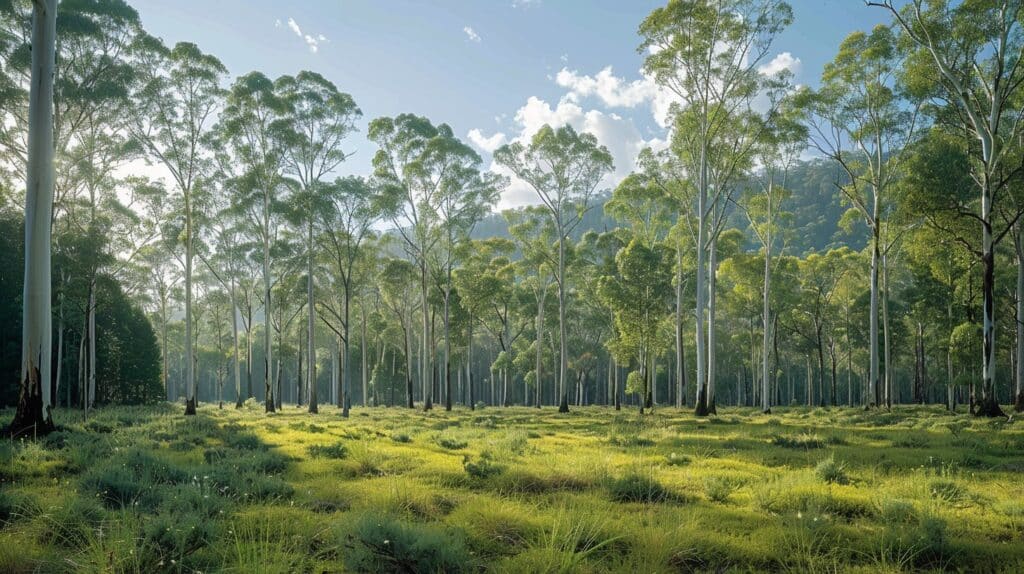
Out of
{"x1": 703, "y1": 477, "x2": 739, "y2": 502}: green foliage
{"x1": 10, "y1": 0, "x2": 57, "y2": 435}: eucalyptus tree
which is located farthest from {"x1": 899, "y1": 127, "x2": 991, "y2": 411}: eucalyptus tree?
{"x1": 10, "y1": 0, "x2": 57, "y2": 435}: eucalyptus tree

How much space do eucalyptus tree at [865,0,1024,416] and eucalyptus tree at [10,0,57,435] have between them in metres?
23.1

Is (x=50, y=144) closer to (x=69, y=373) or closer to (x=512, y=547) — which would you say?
(x=512, y=547)

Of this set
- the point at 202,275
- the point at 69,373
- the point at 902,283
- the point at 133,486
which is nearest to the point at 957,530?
the point at 133,486

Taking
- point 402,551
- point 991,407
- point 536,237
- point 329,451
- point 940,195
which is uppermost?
point 536,237

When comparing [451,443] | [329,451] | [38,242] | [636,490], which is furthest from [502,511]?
[38,242]

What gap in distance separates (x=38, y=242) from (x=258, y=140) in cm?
1967

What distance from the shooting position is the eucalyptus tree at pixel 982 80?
674 inches

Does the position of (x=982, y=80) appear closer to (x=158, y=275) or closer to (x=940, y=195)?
(x=940, y=195)

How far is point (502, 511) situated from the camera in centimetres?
576

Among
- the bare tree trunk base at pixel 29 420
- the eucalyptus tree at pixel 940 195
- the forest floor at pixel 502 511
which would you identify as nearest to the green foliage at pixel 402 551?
the forest floor at pixel 502 511

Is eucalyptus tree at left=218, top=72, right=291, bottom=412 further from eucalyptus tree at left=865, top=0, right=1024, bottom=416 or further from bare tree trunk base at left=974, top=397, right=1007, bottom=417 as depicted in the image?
bare tree trunk base at left=974, top=397, right=1007, bottom=417

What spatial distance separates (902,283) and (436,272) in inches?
1912

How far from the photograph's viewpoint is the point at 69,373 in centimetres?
3116

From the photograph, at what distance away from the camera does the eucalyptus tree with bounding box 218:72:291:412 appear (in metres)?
27.2
